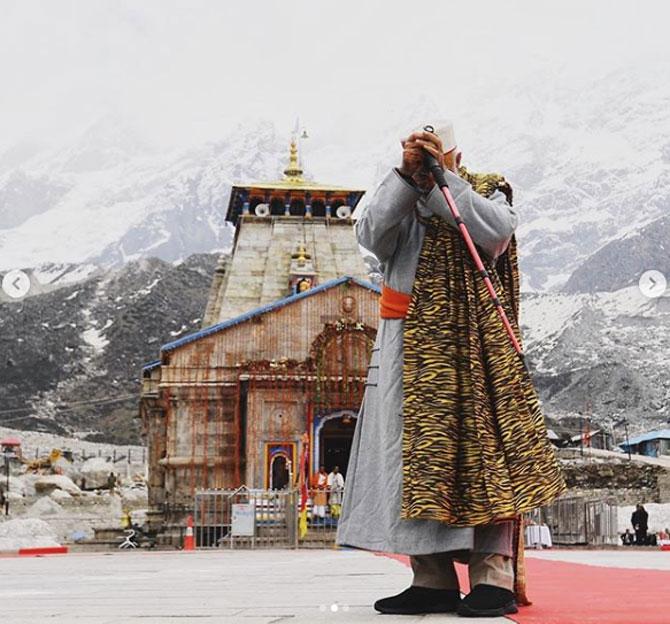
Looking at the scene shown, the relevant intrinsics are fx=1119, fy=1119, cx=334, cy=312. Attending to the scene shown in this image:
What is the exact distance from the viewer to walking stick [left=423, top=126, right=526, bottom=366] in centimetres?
421

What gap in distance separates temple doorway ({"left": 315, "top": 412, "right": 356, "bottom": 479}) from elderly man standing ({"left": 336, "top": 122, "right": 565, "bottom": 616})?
2373cm

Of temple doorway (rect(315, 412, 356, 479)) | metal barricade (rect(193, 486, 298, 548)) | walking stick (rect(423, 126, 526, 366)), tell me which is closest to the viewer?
walking stick (rect(423, 126, 526, 366))

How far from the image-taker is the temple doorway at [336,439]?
28875 mm

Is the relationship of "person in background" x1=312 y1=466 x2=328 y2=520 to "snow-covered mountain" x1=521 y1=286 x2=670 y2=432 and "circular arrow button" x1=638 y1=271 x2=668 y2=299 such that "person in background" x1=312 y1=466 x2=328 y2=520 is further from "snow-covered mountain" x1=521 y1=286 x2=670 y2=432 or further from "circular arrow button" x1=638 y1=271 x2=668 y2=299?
"circular arrow button" x1=638 y1=271 x2=668 y2=299

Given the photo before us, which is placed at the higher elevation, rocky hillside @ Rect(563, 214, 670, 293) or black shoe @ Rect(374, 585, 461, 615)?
rocky hillside @ Rect(563, 214, 670, 293)

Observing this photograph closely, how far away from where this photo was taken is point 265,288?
34719mm

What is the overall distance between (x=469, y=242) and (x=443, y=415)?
0.67 metres

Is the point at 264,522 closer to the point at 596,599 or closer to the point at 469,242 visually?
the point at 596,599

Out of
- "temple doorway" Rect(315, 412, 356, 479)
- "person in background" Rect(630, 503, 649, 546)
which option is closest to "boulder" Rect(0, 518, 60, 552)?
"temple doorway" Rect(315, 412, 356, 479)

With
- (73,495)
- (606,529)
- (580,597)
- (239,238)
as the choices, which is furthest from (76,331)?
(580,597)

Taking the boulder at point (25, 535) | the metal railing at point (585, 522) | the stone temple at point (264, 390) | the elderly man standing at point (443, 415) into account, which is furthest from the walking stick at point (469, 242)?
the stone temple at point (264, 390)

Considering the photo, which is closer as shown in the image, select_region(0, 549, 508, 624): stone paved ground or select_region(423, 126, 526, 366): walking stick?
select_region(0, 549, 508, 624): stone paved ground

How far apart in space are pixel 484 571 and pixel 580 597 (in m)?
→ 0.94

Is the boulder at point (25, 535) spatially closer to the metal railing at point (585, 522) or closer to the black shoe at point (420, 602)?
the metal railing at point (585, 522)
